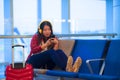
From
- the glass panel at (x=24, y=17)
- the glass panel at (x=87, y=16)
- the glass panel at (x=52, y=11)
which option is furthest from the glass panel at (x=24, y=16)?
the glass panel at (x=87, y=16)

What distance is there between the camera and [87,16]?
22.1 feet

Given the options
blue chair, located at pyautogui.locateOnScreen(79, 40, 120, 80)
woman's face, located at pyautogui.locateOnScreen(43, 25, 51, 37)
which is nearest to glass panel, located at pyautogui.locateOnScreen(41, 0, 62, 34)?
woman's face, located at pyautogui.locateOnScreen(43, 25, 51, 37)

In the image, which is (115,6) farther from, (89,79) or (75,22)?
(89,79)

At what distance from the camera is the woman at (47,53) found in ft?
11.2

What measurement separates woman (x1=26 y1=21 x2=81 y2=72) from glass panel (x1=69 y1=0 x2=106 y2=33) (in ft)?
9.28

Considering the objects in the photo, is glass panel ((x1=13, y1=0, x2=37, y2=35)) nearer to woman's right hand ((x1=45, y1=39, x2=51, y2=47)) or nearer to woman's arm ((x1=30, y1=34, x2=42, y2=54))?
woman's arm ((x1=30, y1=34, x2=42, y2=54))

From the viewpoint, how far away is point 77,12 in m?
6.64

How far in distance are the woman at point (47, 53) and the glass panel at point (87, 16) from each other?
9.28 feet

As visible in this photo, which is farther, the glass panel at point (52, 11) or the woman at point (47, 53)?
the glass panel at point (52, 11)

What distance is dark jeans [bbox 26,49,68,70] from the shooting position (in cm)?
342

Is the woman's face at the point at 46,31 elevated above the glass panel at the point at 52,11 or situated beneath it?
situated beneath

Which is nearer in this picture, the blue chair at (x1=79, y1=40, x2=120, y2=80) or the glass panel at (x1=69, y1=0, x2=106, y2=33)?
the blue chair at (x1=79, y1=40, x2=120, y2=80)

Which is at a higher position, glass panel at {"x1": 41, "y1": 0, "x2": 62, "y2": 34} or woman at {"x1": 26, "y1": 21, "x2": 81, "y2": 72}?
glass panel at {"x1": 41, "y1": 0, "x2": 62, "y2": 34}

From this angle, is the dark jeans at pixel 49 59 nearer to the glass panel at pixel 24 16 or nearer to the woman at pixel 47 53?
the woman at pixel 47 53
